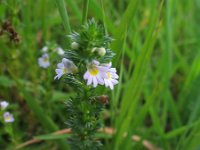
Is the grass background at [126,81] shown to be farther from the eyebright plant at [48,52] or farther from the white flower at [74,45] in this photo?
the white flower at [74,45]

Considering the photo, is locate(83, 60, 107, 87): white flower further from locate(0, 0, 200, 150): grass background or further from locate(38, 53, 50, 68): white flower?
locate(38, 53, 50, 68): white flower

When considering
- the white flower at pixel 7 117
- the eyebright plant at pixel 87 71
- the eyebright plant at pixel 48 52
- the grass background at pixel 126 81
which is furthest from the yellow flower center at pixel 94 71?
the eyebright plant at pixel 48 52

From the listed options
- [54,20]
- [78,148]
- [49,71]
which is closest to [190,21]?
[54,20]

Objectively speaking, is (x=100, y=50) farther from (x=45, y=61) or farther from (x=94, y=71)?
(x=45, y=61)

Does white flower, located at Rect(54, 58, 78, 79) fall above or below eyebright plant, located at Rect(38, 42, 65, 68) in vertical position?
below

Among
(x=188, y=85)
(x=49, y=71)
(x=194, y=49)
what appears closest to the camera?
(x=49, y=71)

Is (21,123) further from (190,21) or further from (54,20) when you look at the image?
(190,21)

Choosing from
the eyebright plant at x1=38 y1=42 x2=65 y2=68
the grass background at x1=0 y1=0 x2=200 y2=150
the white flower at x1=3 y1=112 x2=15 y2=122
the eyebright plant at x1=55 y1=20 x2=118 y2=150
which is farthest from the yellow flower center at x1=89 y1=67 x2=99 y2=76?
the eyebright plant at x1=38 y1=42 x2=65 y2=68
